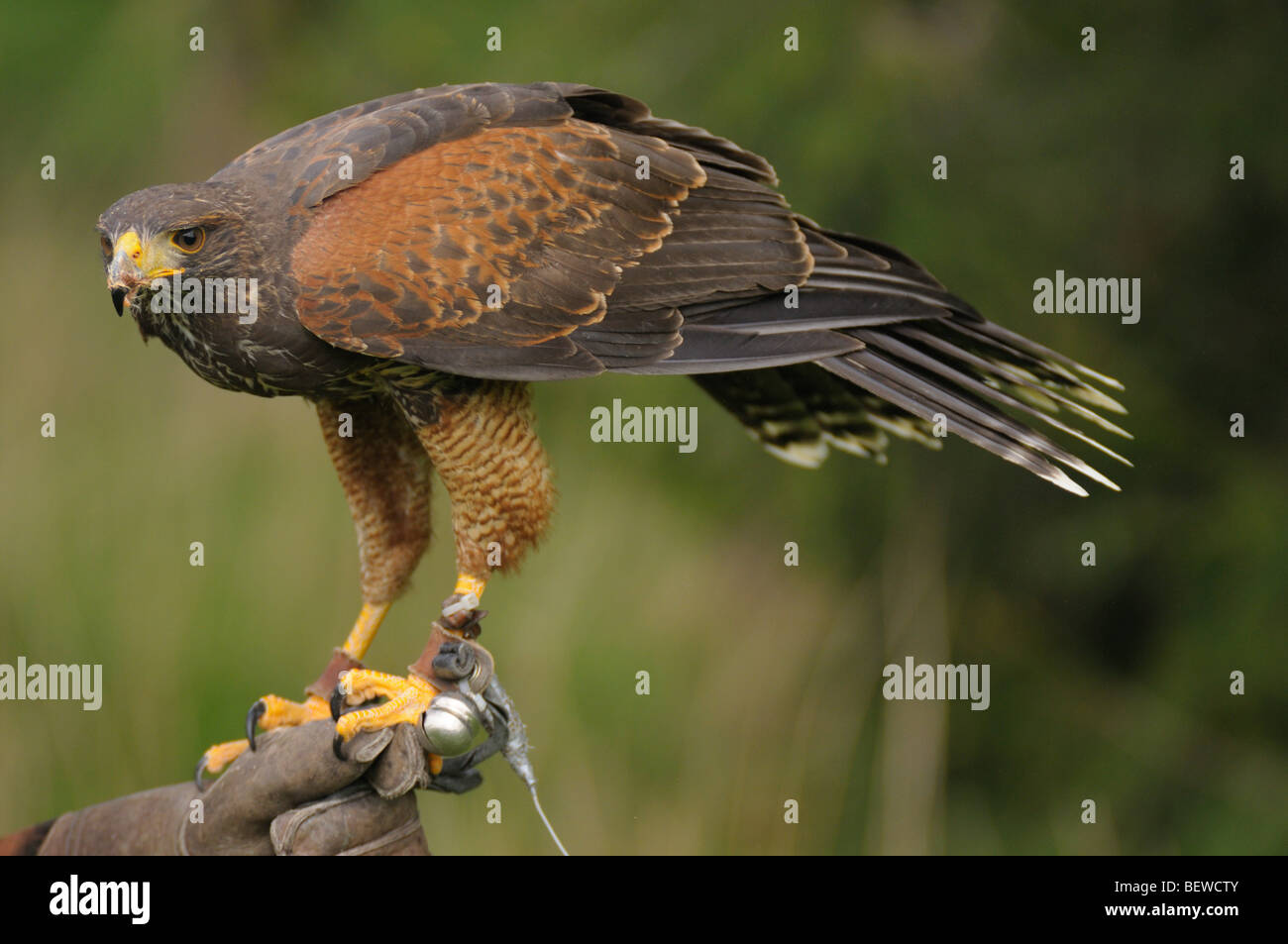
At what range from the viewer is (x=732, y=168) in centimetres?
301

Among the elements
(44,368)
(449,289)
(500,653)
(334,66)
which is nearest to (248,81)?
(334,66)

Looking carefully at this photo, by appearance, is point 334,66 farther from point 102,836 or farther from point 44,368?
point 102,836

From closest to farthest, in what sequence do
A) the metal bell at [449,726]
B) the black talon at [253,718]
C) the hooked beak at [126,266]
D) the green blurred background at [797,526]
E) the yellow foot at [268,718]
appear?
the hooked beak at [126,266] < the metal bell at [449,726] < the black talon at [253,718] < the yellow foot at [268,718] < the green blurred background at [797,526]

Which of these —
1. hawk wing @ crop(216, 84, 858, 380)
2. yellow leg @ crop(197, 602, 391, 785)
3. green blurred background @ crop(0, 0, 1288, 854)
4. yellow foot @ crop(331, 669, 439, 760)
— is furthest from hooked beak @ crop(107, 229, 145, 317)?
green blurred background @ crop(0, 0, 1288, 854)

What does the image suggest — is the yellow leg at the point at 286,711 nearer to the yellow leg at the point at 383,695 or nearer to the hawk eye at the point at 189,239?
the yellow leg at the point at 383,695

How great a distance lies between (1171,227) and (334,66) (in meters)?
3.09

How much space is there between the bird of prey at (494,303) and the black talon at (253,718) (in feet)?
0.13

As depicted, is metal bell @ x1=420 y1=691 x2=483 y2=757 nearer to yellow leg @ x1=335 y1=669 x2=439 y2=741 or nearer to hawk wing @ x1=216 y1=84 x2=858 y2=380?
yellow leg @ x1=335 y1=669 x2=439 y2=741

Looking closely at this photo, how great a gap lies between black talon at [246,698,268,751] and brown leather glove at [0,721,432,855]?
5cm

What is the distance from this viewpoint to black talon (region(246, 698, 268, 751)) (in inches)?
108

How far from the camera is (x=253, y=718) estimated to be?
281cm

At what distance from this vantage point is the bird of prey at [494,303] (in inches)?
96.4

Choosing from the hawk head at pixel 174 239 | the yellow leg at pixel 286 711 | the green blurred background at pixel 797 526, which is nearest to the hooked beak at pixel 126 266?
the hawk head at pixel 174 239

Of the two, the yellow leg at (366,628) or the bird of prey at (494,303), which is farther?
the yellow leg at (366,628)
